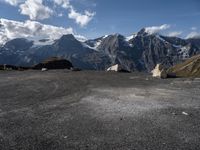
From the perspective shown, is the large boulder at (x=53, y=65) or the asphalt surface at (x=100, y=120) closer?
the asphalt surface at (x=100, y=120)

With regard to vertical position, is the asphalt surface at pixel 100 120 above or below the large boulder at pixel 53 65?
below

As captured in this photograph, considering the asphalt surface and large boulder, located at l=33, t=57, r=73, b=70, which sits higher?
large boulder, located at l=33, t=57, r=73, b=70

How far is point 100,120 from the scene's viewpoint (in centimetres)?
1672

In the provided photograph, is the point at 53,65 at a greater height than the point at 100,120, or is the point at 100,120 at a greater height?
the point at 53,65

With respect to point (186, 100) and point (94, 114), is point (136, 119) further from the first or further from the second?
point (186, 100)

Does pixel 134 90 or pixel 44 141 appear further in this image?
pixel 134 90

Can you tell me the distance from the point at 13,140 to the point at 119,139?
4.83m

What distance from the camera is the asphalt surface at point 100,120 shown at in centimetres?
1321

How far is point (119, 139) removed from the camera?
13.7 m

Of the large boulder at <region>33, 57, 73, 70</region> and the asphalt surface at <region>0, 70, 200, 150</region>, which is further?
the large boulder at <region>33, 57, 73, 70</region>

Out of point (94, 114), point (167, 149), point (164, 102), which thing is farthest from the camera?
point (164, 102)

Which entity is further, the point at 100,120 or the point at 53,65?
the point at 53,65

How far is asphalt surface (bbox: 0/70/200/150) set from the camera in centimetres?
1321

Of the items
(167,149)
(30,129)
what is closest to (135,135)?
(167,149)
